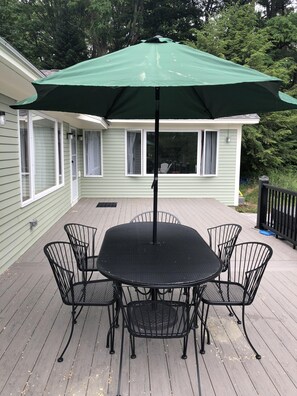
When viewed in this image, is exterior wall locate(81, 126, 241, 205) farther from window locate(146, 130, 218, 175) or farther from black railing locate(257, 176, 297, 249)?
black railing locate(257, 176, 297, 249)

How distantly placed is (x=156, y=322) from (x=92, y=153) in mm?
8050

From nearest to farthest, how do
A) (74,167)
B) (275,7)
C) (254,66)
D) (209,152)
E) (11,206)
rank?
(11,206) → (74,167) → (209,152) → (254,66) → (275,7)

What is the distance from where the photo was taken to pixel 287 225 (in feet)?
16.6

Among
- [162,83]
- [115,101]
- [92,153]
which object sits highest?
[115,101]

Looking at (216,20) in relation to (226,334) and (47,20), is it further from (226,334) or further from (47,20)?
(226,334)

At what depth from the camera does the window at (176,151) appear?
30.9ft

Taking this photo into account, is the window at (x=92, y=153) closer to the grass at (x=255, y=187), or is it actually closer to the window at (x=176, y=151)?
the window at (x=176, y=151)

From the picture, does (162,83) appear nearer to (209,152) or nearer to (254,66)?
(209,152)

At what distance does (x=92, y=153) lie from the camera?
9523mm

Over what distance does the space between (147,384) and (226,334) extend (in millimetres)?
853

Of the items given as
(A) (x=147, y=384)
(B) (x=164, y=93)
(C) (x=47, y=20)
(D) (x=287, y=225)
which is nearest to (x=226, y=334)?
(A) (x=147, y=384)

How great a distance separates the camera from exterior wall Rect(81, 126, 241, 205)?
372 inches

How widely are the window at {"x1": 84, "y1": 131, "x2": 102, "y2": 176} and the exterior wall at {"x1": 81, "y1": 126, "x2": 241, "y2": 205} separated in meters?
0.16

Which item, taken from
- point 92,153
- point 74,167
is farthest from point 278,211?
point 92,153
